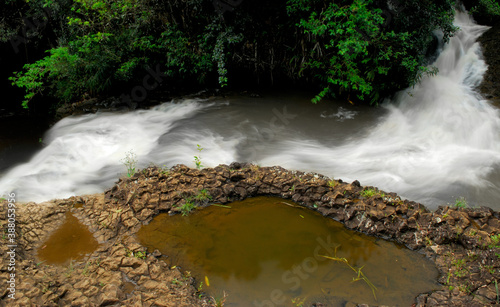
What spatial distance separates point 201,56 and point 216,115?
5.05ft

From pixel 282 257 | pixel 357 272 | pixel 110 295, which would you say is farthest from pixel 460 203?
pixel 110 295

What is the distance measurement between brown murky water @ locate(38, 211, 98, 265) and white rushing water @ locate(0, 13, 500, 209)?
40.7 inches

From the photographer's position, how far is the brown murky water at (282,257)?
11.7 feet

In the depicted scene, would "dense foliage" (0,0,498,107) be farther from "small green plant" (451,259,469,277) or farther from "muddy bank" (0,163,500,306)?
"small green plant" (451,259,469,277)

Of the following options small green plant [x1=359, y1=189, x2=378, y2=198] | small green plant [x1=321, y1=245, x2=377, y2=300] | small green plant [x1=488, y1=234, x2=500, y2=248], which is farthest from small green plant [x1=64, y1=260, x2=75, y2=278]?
small green plant [x1=488, y1=234, x2=500, y2=248]

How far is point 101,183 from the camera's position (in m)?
5.60

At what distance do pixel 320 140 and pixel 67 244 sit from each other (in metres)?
4.59

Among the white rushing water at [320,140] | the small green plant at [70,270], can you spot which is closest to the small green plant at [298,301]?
the small green plant at [70,270]

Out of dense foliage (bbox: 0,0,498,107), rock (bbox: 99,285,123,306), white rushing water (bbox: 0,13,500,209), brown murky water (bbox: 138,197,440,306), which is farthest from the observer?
dense foliage (bbox: 0,0,498,107)

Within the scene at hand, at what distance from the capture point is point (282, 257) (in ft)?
13.0

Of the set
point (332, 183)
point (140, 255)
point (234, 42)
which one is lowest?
point (140, 255)

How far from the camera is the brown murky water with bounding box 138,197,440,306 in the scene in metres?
3.55

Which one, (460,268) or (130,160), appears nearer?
(460,268)

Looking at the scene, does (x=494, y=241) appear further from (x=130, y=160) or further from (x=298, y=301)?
(x=130, y=160)
